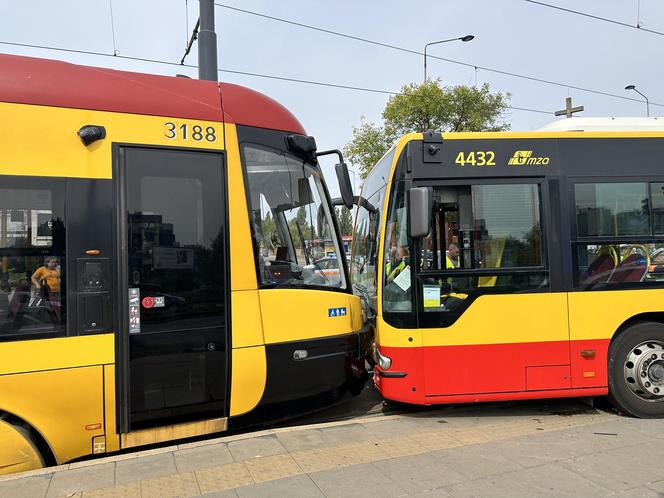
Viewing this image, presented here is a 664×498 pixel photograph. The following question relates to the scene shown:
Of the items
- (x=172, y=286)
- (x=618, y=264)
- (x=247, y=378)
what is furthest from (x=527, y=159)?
(x=172, y=286)

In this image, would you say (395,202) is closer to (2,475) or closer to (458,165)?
(458,165)

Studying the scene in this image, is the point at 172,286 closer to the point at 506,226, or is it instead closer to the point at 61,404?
the point at 61,404

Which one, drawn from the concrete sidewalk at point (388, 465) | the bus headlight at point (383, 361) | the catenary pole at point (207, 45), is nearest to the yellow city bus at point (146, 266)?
the concrete sidewalk at point (388, 465)

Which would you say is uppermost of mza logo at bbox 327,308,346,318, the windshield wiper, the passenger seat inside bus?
the windshield wiper

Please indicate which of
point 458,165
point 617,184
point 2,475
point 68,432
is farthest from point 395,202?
point 2,475

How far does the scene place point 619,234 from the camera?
488 cm

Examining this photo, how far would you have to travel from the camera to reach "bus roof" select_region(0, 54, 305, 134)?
3764 millimetres

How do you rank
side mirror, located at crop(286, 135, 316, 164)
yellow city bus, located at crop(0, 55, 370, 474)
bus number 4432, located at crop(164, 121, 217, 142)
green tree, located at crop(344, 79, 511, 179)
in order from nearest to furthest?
1. yellow city bus, located at crop(0, 55, 370, 474)
2. bus number 4432, located at crop(164, 121, 217, 142)
3. side mirror, located at crop(286, 135, 316, 164)
4. green tree, located at crop(344, 79, 511, 179)

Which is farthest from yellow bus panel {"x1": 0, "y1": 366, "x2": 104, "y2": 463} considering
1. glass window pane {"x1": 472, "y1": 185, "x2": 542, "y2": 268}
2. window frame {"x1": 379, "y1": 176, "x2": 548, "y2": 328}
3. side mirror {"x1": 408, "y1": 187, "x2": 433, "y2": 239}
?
glass window pane {"x1": 472, "y1": 185, "x2": 542, "y2": 268}

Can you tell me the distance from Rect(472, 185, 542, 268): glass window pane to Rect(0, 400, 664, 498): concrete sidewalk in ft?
5.11

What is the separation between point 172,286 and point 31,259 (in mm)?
1014

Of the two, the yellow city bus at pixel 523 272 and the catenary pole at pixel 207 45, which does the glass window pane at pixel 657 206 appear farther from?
the catenary pole at pixel 207 45

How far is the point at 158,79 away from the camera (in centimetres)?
424

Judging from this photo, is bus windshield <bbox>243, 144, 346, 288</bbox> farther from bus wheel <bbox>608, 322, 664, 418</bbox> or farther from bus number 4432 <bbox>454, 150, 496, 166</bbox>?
bus wheel <bbox>608, 322, 664, 418</bbox>
